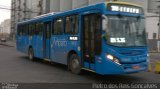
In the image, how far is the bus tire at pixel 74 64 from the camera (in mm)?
13914

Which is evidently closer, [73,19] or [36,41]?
[73,19]

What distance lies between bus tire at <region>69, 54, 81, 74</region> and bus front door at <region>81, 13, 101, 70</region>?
0.61 metres

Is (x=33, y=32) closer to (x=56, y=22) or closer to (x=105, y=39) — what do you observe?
(x=56, y=22)

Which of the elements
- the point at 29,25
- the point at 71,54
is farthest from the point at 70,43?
the point at 29,25

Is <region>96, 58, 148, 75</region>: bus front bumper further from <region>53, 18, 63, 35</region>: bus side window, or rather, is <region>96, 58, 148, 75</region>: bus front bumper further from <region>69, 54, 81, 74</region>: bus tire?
<region>53, 18, 63, 35</region>: bus side window

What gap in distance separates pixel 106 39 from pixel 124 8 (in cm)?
161

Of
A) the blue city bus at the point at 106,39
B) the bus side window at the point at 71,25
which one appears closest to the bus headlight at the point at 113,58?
the blue city bus at the point at 106,39

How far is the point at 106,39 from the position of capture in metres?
11.6

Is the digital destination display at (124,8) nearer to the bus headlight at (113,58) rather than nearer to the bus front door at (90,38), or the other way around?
the bus front door at (90,38)

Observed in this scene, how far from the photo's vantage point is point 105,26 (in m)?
11.6

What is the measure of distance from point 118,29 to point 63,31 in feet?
14.8

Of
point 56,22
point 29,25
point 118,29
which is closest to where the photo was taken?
point 118,29

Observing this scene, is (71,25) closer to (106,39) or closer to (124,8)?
(124,8)

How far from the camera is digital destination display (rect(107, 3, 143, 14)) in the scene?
11961mm
